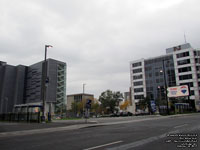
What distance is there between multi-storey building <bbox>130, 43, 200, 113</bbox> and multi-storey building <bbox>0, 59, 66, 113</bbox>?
40.4m

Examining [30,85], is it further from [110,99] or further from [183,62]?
[183,62]

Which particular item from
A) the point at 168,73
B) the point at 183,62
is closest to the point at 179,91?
the point at 183,62

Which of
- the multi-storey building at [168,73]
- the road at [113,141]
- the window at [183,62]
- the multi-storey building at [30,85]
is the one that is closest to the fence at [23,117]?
the road at [113,141]

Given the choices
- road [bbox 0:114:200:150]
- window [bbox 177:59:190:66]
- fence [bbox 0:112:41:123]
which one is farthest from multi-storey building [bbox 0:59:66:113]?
road [bbox 0:114:200:150]

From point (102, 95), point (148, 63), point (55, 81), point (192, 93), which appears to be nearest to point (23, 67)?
point (55, 81)

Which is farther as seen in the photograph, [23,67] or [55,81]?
[23,67]

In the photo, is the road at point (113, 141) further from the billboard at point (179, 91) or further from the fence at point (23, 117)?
the billboard at point (179, 91)

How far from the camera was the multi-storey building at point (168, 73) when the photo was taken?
74188 mm

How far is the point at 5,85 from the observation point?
10500 cm

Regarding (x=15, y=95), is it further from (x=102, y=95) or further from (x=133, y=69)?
(x=133, y=69)

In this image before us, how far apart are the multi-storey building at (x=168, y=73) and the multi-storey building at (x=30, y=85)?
4036cm

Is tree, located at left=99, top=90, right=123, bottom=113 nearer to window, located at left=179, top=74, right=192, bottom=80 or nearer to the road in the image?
window, located at left=179, top=74, right=192, bottom=80

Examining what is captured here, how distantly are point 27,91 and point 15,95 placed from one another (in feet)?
22.6

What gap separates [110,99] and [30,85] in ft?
184
